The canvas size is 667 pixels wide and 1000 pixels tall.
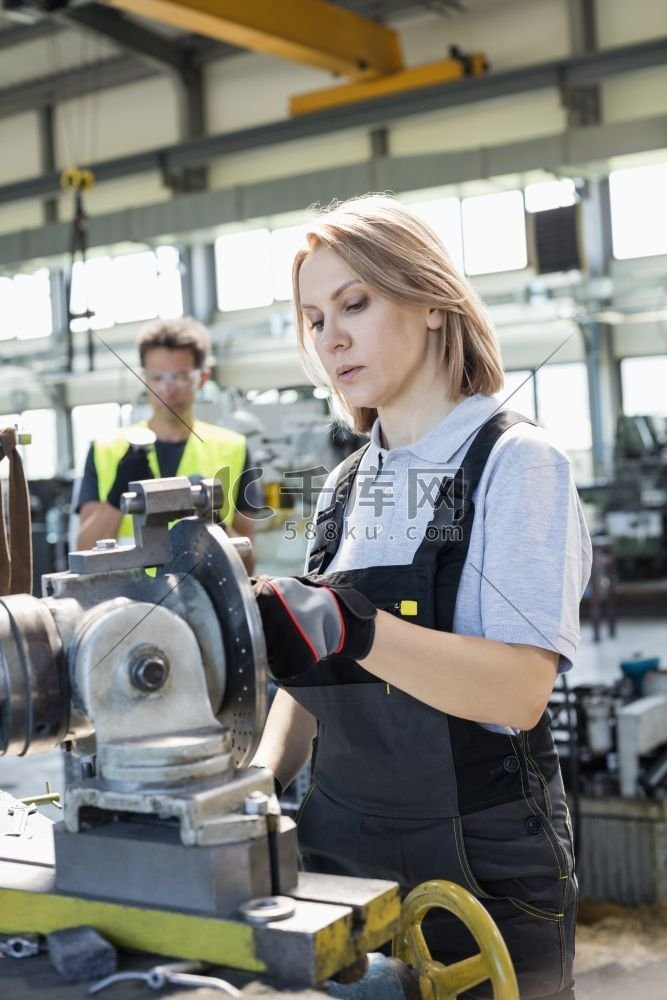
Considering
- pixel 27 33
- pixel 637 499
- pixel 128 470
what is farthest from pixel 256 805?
pixel 27 33

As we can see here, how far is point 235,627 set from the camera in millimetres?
781

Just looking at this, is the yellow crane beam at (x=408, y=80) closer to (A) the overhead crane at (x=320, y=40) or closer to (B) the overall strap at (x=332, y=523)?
(A) the overhead crane at (x=320, y=40)

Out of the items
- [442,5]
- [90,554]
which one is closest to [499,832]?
[90,554]

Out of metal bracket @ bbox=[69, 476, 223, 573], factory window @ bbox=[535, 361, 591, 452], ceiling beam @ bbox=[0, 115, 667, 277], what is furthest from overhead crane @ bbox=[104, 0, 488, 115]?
metal bracket @ bbox=[69, 476, 223, 573]

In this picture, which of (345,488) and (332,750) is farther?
(345,488)

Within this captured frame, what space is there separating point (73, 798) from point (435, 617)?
1.23 ft

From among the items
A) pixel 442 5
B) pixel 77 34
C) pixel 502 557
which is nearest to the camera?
pixel 502 557

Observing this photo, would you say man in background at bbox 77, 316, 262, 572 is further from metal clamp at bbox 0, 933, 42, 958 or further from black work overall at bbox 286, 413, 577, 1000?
metal clamp at bbox 0, 933, 42, 958

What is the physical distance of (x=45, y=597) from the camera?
0.82 meters

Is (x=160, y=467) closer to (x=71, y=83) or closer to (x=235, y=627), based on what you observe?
(x=235, y=627)

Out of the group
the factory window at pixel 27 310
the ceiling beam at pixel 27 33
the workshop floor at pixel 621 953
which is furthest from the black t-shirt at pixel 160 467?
the ceiling beam at pixel 27 33

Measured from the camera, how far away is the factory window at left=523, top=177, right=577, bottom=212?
575cm

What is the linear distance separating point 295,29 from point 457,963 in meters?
6.91

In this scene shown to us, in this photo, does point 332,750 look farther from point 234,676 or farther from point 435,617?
point 234,676
